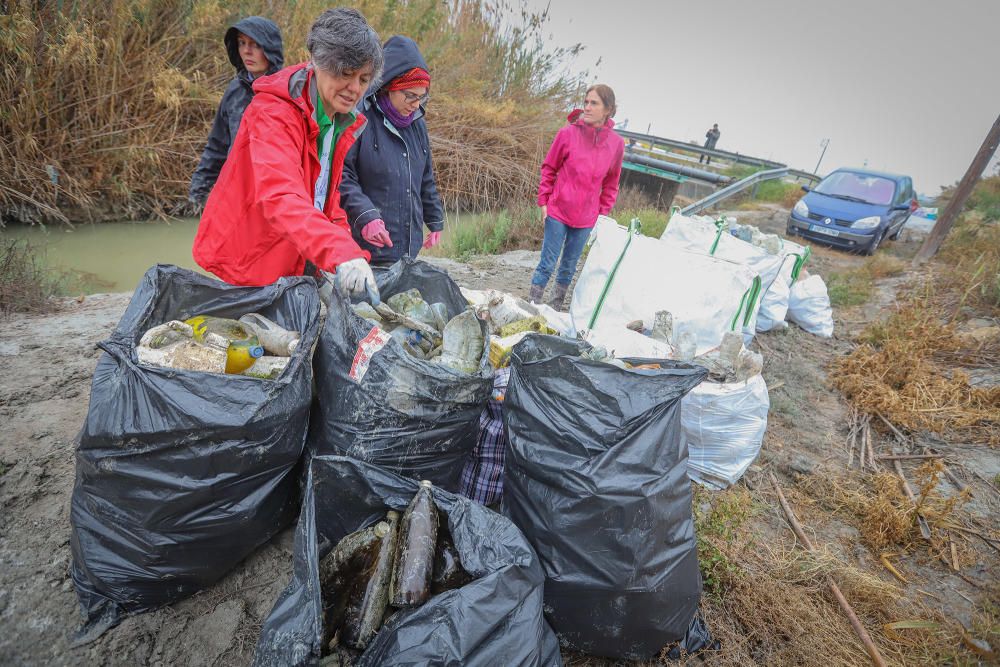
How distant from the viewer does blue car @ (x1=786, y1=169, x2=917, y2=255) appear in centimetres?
680

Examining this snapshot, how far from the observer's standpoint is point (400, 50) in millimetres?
1943

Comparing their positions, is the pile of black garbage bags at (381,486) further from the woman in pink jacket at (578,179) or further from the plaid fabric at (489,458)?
the woman in pink jacket at (578,179)

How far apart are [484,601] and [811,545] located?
153 cm

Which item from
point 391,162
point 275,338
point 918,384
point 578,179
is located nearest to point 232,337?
point 275,338

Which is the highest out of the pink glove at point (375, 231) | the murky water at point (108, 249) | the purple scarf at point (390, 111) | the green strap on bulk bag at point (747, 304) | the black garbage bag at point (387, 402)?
the purple scarf at point (390, 111)

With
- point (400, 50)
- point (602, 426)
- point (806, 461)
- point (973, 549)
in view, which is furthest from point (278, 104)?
point (973, 549)

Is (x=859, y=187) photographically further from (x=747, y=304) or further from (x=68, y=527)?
(x=68, y=527)

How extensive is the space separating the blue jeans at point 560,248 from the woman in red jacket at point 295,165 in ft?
A: 6.78

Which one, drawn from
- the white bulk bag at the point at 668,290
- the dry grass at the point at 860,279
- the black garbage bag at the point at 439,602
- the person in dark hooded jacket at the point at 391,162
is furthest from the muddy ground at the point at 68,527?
the dry grass at the point at 860,279

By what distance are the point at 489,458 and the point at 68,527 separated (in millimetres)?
1296

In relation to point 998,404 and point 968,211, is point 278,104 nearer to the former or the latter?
point 998,404

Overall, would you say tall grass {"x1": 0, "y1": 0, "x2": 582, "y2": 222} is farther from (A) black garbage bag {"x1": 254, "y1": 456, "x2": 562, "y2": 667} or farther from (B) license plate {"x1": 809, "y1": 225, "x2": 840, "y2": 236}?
(B) license plate {"x1": 809, "y1": 225, "x2": 840, "y2": 236}

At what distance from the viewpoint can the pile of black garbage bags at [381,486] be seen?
3.76 ft

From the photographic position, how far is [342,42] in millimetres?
1345
